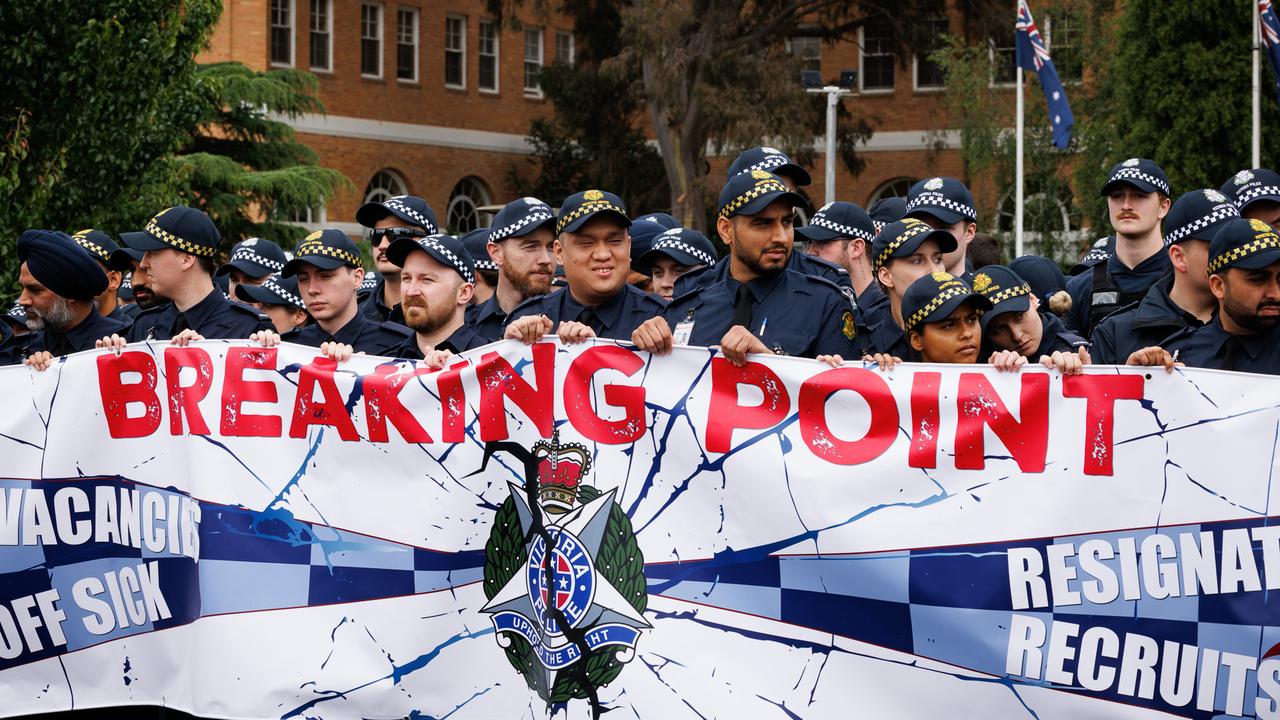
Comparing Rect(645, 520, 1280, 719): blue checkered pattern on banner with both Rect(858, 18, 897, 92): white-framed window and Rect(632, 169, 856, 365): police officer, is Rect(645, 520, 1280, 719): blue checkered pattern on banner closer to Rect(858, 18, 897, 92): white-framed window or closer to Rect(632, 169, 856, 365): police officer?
Rect(632, 169, 856, 365): police officer

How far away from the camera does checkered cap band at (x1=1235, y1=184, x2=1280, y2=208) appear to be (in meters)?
7.45

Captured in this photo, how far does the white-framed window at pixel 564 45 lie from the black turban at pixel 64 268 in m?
39.9

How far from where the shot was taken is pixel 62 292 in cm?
738

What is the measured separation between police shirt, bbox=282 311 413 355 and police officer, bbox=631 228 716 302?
1.61 meters

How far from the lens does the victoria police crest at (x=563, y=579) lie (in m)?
5.59

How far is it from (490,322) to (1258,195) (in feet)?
11.7

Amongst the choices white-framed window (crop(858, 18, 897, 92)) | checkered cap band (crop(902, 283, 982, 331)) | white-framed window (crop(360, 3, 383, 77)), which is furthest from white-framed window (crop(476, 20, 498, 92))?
checkered cap band (crop(902, 283, 982, 331))

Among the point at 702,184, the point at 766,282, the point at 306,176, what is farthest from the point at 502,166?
the point at 766,282

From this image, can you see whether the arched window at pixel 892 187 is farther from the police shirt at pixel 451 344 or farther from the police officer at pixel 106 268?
the police shirt at pixel 451 344

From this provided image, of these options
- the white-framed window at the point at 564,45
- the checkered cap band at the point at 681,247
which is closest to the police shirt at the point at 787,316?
the checkered cap band at the point at 681,247

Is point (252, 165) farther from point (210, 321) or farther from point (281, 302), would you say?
point (210, 321)

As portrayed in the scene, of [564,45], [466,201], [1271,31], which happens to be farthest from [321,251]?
[564,45]

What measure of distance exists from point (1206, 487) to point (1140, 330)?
120cm

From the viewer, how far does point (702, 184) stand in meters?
34.9
